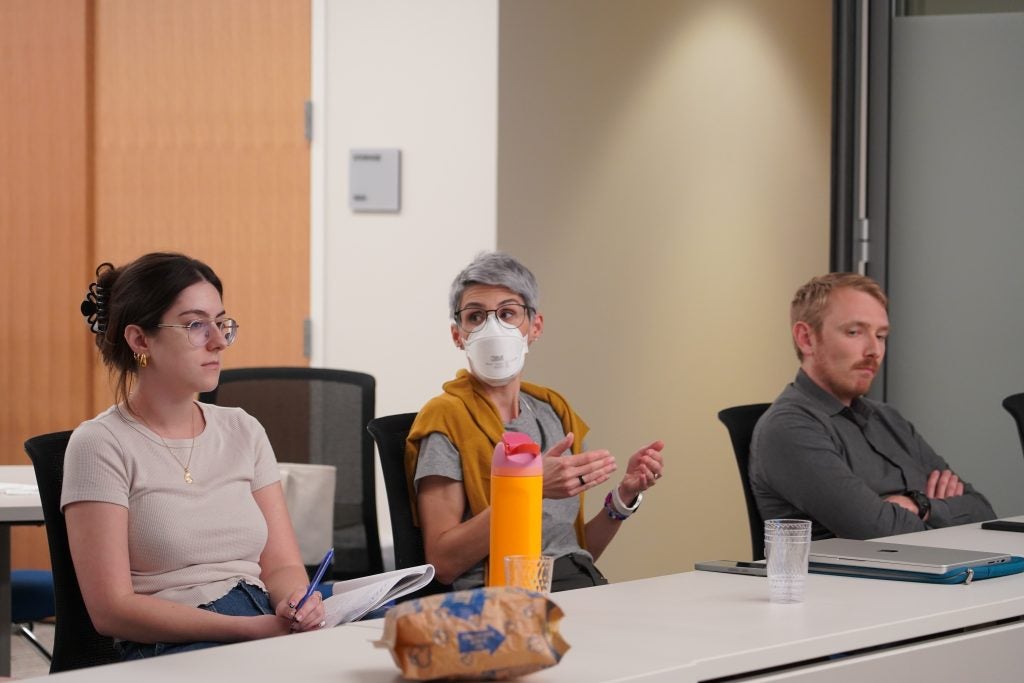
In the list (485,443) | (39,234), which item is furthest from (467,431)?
(39,234)

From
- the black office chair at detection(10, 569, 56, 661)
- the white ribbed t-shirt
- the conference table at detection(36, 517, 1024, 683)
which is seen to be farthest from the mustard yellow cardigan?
the black office chair at detection(10, 569, 56, 661)

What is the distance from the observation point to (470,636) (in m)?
1.52

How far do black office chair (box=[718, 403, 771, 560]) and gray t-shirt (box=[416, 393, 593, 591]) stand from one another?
1.59 feet

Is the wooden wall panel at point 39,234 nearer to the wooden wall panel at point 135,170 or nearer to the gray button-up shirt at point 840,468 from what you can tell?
the wooden wall panel at point 135,170

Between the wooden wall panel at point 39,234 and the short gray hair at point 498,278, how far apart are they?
3.06 m

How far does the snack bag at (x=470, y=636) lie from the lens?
152cm

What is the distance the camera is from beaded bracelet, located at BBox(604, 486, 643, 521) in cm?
279

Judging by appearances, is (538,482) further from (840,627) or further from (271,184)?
(271,184)

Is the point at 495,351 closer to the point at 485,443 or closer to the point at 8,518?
the point at 485,443

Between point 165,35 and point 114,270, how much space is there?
9.91 ft

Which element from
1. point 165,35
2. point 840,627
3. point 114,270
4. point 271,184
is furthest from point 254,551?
point 165,35

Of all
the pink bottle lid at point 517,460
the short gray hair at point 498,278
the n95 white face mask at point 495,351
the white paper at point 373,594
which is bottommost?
the white paper at point 373,594

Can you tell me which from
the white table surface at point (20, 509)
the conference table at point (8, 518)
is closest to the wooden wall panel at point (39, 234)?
the conference table at point (8, 518)

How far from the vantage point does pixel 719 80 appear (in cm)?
509
